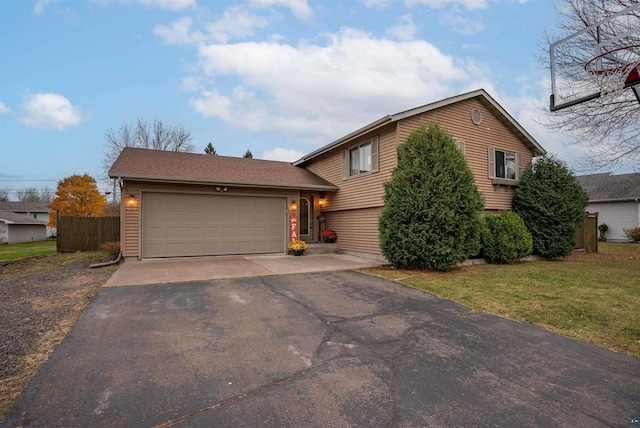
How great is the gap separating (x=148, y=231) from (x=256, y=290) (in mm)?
6120

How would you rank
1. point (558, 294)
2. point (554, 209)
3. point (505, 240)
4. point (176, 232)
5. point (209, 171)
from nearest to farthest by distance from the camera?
point (558, 294)
point (505, 240)
point (176, 232)
point (554, 209)
point (209, 171)

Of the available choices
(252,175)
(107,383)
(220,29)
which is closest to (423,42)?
(220,29)

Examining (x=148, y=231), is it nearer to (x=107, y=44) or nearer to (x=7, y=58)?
(x=107, y=44)

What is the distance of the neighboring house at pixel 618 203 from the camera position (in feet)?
62.7

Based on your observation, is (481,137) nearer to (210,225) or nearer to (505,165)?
(505,165)

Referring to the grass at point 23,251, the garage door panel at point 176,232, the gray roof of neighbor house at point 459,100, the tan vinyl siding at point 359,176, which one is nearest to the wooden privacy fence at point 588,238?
the gray roof of neighbor house at point 459,100

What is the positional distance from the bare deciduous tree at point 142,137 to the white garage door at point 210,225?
56.4 feet

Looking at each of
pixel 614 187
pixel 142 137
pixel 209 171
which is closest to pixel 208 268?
pixel 209 171

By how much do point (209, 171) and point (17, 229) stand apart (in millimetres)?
29117

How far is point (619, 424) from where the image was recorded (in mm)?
2139

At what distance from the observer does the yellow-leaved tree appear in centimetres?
2455

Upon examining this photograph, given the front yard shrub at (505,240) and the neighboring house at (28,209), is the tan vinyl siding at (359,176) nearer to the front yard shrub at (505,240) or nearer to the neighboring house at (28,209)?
the front yard shrub at (505,240)

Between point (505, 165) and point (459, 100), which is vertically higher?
point (459, 100)

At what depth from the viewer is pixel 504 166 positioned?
12.1m
